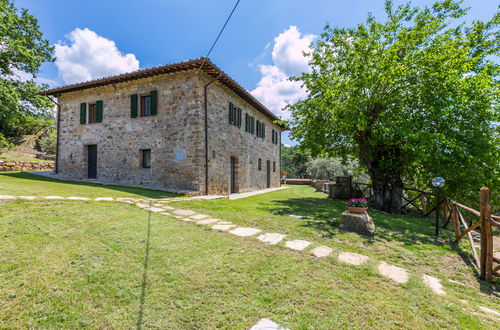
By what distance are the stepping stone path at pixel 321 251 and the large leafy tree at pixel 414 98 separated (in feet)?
15.4

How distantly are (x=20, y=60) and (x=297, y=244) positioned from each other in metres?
19.2

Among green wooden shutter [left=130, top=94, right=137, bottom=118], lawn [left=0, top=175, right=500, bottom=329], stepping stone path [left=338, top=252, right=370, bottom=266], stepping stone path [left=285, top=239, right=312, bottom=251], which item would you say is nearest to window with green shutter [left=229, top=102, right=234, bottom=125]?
green wooden shutter [left=130, top=94, right=137, bottom=118]

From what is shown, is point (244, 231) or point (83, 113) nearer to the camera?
point (244, 231)

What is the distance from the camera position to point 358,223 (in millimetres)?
4707

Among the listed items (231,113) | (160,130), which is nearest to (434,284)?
(160,130)

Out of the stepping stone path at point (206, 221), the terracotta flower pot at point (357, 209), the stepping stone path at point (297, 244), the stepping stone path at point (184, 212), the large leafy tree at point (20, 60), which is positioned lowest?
the stepping stone path at point (297, 244)

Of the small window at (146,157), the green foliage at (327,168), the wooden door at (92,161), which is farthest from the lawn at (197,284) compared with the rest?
A: the green foliage at (327,168)

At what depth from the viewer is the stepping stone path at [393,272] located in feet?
8.79

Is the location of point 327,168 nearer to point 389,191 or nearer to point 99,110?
point 389,191

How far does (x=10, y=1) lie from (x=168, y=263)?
66.2ft

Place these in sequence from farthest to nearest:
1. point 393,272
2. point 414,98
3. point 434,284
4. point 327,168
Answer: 1. point 327,168
2. point 414,98
3. point 393,272
4. point 434,284

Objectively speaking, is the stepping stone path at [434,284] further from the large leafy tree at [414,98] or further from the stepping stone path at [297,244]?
the large leafy tree at [414,98]

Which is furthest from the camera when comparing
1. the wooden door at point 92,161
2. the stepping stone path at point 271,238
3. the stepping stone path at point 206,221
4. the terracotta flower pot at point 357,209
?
the wooden door at point 92,161

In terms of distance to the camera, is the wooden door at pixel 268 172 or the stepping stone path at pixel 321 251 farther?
the wooden door at pixel 268 172
